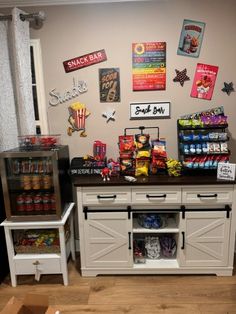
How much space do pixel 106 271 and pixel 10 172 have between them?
1213mm

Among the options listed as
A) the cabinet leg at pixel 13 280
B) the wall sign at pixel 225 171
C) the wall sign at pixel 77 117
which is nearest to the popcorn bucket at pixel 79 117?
the wall sign at pixel 77 117

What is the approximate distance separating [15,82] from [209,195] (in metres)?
1.99

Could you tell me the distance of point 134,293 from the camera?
2078 millimetres

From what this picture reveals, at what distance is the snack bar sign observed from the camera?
2.34m

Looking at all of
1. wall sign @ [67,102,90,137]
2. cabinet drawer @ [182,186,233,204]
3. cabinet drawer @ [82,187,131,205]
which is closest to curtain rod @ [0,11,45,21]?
wall sign @ [67,102,90,137]

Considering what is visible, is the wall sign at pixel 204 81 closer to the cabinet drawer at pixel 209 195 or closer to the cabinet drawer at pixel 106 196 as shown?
the cabinet drawer at pixel 209 195

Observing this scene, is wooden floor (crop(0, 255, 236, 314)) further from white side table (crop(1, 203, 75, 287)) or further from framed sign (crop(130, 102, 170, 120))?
framed sign (crop(130, 102, 170, 120))

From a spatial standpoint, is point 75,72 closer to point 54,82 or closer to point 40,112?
point 54,82

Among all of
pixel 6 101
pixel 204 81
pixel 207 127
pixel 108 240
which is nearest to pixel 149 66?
pixel 204 81

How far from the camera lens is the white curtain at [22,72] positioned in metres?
2.18

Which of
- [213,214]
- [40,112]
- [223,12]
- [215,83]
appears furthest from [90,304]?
[223,12]

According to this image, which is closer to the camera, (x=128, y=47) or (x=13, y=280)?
(x=13, y=280)

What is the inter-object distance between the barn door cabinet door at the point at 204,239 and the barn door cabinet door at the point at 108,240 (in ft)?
1.57

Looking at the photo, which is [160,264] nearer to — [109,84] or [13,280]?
[13,280]
